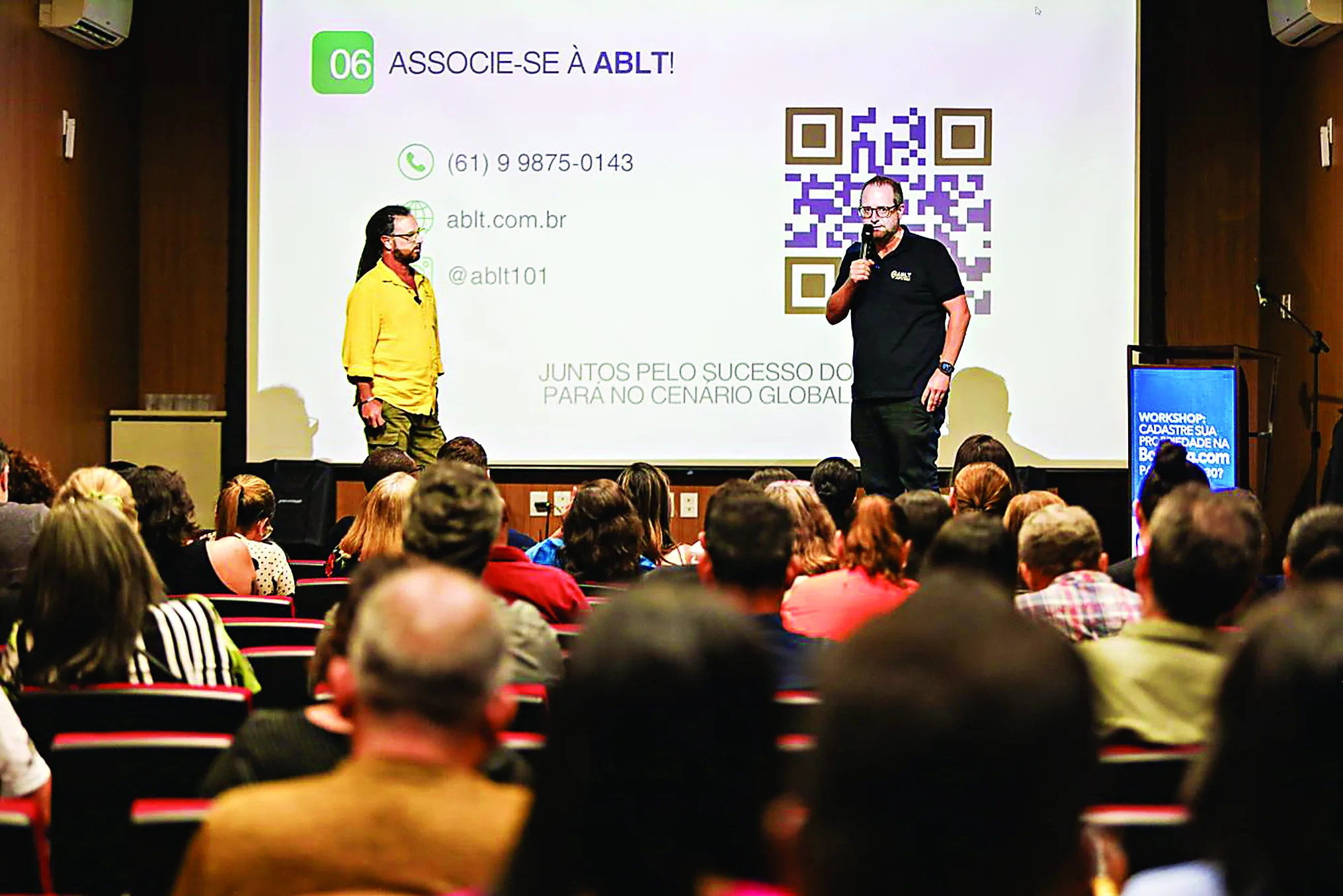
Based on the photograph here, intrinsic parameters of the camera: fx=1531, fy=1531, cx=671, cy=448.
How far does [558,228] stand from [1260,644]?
26.1ft

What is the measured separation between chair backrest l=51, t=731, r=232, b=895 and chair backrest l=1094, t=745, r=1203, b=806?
55.0 inches

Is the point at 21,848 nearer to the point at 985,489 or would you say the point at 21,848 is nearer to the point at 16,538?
the point at 16,538

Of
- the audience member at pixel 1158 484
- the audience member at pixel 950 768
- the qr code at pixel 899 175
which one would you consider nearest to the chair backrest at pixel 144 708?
the audience member at pixel 950 768

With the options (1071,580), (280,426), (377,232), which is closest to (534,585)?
(1071,580)

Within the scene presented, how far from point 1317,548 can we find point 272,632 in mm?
2446

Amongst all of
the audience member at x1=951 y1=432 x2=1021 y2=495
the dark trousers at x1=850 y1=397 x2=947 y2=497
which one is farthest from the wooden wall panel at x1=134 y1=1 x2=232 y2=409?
the audience member at x1=951 y1=432 x2=1021 y2=495

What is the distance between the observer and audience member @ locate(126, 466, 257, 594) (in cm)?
471

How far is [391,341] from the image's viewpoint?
8.76 m

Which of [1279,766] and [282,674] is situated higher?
[1279,766]

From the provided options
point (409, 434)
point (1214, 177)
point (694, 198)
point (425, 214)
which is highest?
point (1214, 177)

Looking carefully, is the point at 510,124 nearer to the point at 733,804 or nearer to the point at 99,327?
the point at 99,327

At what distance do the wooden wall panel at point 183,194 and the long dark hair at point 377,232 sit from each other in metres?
1.38

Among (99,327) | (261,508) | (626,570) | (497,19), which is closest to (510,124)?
(497,19)

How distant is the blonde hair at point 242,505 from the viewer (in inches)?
210
